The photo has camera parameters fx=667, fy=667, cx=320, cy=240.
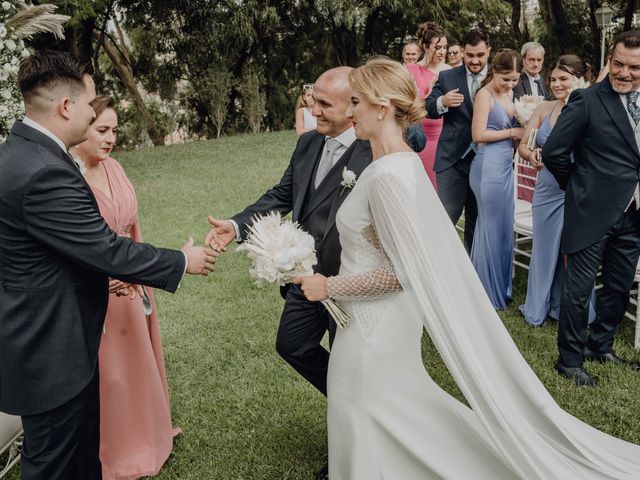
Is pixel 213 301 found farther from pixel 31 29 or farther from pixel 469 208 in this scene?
pixel 31 29

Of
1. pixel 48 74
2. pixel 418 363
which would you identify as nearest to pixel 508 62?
pixel 418 363

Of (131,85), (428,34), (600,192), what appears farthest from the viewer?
(131,85)

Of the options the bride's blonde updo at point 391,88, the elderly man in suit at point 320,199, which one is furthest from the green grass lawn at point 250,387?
the bride's blonde updo at point 391,88

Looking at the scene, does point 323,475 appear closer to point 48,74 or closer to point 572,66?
point 48,74

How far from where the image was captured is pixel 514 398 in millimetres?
3053

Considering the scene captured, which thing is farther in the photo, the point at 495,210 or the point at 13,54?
the point at 13,54

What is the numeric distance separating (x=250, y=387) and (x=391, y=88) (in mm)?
2760

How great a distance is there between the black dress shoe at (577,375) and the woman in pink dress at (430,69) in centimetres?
322

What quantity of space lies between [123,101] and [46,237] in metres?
26.3

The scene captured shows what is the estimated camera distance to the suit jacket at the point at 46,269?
2.65m

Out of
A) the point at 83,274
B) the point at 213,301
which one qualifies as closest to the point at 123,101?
the point at 213,301

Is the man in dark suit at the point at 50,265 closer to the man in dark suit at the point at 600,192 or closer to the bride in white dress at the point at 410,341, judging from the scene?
the bride in white dress at the point at 410,341

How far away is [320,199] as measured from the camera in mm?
3668

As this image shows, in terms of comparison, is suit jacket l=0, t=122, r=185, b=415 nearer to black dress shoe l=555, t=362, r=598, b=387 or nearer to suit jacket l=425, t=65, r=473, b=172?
black dress shoe l=555, t=362, r=598, b=387
